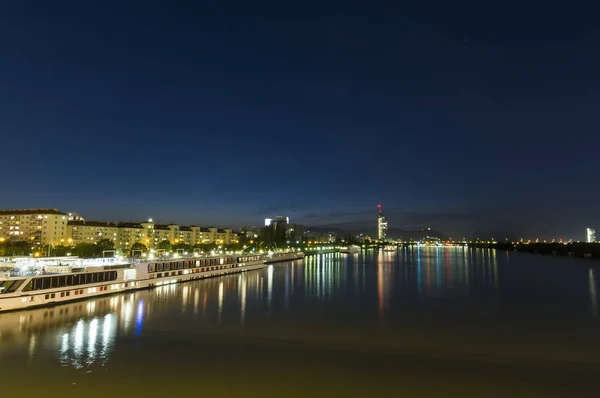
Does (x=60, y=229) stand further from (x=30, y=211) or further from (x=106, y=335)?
(x=106, y=335)

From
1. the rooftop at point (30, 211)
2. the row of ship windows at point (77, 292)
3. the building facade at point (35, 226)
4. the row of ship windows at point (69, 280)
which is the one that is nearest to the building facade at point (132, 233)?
the building facade at point (35, 226)

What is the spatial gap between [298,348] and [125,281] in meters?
18.7

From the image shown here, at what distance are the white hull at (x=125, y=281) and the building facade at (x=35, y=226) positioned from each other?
52.3 metres

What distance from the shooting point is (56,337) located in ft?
53.8

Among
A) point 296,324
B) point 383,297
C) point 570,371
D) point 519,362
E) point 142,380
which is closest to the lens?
point 142,380

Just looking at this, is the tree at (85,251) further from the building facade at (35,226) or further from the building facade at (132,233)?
the building facade at (35,226)

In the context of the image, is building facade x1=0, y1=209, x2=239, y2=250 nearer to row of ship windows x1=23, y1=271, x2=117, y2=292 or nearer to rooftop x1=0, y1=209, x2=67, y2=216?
rooftop x1=0, y1=209, x2=67, y2=216

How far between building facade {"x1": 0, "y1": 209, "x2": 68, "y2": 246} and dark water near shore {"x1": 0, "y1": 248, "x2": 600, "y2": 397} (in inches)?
2611

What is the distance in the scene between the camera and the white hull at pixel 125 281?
21.3 meters

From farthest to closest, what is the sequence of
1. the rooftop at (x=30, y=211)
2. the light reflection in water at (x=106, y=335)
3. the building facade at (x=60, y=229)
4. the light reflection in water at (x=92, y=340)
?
the rooftop at (x=30, y=211)
the building facade at (x=60, y=229)
the light reflection in water at (x=106, y=335)
the light reflection in water at (x=92, y=340)

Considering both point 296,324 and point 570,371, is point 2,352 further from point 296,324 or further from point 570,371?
point 570,371

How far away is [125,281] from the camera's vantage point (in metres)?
29.5

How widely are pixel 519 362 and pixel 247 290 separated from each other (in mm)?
22530

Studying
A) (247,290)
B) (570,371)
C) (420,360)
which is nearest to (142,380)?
(420,360)
